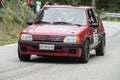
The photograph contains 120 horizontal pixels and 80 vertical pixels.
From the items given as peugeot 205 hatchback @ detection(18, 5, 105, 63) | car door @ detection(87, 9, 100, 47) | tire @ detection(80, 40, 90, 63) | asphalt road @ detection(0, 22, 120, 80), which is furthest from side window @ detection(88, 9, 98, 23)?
tire @ detection(80, 40, 90, 63)

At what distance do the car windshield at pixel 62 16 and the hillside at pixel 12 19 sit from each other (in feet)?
17.7

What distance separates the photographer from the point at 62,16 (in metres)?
14.3

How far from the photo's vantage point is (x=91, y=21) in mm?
14797

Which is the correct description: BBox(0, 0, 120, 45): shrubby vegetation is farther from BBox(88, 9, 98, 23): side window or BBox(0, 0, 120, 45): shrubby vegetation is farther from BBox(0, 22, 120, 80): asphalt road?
BBox(0, 22, 120, 80): asphalt road

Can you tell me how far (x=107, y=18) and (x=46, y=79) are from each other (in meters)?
38.8

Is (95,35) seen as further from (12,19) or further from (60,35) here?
(12,19)

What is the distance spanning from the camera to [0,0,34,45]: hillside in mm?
22098

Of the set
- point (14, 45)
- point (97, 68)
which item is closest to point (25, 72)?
point (97, 68)

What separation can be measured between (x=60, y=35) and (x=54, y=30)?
0.33 m

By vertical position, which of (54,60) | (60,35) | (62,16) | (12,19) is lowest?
(12,19)

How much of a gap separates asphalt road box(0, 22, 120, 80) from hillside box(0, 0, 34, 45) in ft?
18.7

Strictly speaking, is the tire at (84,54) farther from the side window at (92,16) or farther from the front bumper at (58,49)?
the side window at (92,16)

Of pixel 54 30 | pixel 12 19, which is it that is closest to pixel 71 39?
pixel 54 30

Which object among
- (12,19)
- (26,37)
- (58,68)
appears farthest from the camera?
(12,19)
